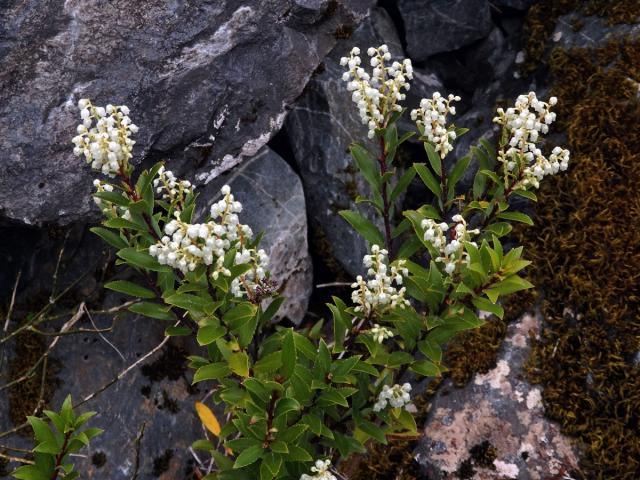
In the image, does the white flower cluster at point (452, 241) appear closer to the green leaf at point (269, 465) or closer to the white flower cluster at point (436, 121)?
the white flower cluster at point (436, 121)

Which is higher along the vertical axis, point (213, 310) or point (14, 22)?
point (14, 22)

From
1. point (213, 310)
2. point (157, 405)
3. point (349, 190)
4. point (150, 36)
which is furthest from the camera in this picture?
point (349, 190)

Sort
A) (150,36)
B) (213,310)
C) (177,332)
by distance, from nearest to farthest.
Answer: (213,310) < (177,332) < (150,36)

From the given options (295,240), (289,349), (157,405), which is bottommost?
(157,405)

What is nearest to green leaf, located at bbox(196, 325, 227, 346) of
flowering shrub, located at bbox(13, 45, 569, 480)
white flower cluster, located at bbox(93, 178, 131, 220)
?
flowering shrub, located at bbox(13, 45, 569, 480)

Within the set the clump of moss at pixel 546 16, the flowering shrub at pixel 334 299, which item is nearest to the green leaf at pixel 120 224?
the flowering shrub at pixel 334 299

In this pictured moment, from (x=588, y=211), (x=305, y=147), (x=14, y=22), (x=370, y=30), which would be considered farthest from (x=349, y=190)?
(x=14, y=22)

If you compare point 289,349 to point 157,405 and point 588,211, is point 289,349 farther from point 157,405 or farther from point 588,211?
point 588,211

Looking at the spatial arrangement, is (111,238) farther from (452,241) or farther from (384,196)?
(452,241)
